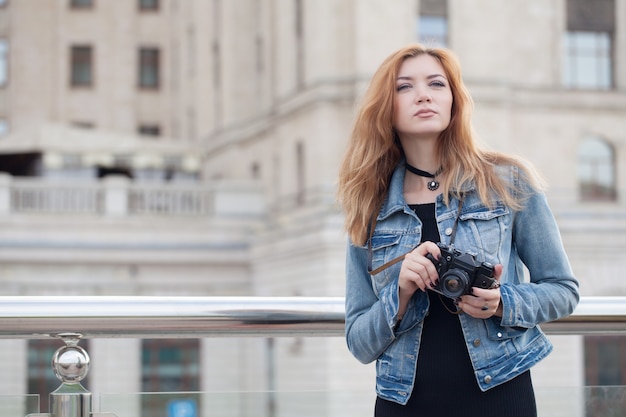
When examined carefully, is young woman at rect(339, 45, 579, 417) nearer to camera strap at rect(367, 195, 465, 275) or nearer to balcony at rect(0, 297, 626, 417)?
camera strap at rect(367, 195, 465, 275)

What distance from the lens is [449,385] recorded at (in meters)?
3.11

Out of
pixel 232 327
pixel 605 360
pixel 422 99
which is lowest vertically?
pixel 605 360

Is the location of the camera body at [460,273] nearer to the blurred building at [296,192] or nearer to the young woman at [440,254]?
the young woman at [440,254]

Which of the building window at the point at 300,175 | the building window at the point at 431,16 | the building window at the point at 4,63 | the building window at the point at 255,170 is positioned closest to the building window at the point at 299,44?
the building window at the point at 300,175

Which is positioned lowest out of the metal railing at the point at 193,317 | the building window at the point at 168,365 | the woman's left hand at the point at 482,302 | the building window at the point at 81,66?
the building window at the point at 168,365

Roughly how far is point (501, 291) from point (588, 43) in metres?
34.9

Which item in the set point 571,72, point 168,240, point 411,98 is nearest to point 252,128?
point 168,240

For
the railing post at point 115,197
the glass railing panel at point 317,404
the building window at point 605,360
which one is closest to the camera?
the glass railing panel at point 317,404

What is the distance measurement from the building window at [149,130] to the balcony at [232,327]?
47.5 meters

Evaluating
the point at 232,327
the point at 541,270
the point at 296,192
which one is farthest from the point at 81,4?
the point at 541,270

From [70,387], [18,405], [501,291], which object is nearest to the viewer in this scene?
[501,291]

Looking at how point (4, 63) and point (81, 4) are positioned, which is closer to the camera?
point (81, 4)

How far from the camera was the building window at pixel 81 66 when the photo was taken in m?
50.3

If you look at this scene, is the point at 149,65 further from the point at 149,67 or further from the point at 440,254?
the point at 440,254
